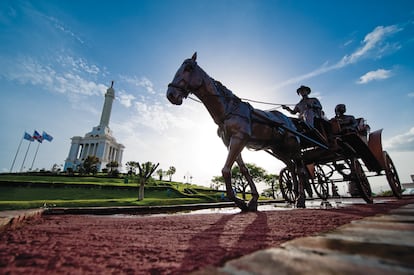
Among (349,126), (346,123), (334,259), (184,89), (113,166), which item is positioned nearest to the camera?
(334,259)

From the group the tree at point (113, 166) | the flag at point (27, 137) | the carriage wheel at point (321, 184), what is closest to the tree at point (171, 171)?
the tree at point (113, 166)

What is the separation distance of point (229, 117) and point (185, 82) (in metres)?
1.20

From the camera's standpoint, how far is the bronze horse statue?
13.1ft

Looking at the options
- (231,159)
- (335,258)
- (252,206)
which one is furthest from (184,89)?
(335,258)

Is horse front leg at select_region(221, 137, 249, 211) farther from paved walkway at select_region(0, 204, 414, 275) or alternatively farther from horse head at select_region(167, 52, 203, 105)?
paved walkway at select_region(0, 204, 414, 275)

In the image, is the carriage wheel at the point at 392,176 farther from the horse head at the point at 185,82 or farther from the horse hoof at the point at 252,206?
the horse head at the point at 185,82

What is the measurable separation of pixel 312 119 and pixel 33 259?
702 cm

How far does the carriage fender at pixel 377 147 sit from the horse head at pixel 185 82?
21.6 feet

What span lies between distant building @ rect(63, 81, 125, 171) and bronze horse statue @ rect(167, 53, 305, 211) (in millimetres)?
76736

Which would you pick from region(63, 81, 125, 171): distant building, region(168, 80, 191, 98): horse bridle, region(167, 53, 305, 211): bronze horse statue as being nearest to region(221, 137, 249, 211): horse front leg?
region(167, 53, 305, 211): bronze horse statue

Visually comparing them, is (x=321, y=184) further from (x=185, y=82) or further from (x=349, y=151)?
(x=185, y=82)

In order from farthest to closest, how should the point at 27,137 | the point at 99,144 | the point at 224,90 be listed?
the point at 99,144 < the point at 27,137 < the point at 224,90

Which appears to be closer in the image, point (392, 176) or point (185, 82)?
point (185, 82)

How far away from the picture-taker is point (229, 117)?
166 inches
